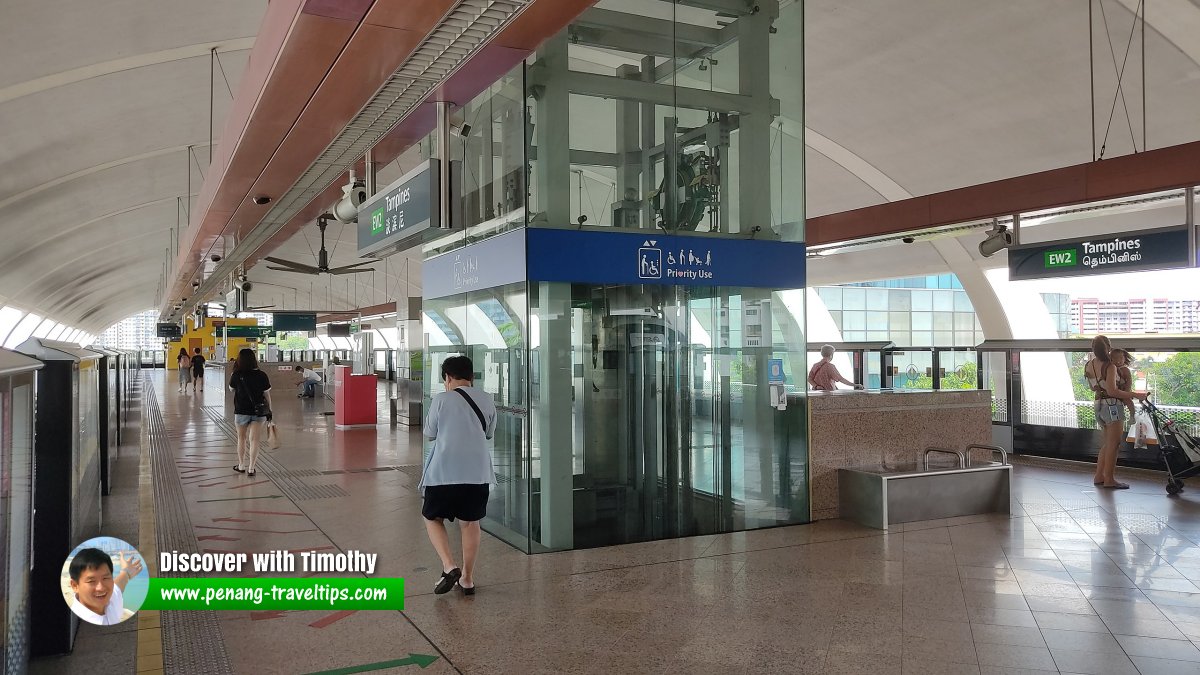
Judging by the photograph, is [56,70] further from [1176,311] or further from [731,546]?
[1176,311]

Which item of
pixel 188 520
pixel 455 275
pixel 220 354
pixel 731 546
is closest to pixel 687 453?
pixel 731 546

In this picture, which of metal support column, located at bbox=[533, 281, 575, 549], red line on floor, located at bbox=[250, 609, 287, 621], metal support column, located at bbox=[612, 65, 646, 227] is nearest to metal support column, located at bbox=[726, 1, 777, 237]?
metal support column, located at bbox=[612, 65, 646, 227]

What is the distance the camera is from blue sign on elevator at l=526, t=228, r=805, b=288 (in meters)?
6.63

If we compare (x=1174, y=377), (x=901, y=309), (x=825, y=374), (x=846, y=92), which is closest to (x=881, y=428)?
(x=825, y=374)

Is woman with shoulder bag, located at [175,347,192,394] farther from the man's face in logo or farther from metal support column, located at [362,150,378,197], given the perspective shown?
the man's face in logo

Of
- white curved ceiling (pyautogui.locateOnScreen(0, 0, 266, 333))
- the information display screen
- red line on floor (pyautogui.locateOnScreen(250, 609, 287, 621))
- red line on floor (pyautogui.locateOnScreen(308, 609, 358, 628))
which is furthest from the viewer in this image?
the information display screen

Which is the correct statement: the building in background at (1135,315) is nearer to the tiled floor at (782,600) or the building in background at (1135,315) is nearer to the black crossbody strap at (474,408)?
the tiled floor at (782,600)

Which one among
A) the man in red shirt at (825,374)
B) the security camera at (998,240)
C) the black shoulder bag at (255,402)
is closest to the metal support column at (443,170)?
the black shoulder bag at (255,402)

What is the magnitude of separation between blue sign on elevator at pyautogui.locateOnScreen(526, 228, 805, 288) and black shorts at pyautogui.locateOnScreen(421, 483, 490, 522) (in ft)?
6.14

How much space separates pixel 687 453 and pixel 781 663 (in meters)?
3.23

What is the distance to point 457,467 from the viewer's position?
17.3ft

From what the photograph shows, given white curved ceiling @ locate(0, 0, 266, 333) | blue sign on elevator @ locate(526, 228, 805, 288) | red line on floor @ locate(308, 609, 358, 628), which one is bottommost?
red line on floor @ locate(308, 609, 358, 628)

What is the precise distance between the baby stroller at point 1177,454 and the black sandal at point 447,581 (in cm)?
776

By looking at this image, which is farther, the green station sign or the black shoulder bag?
the green station sign
